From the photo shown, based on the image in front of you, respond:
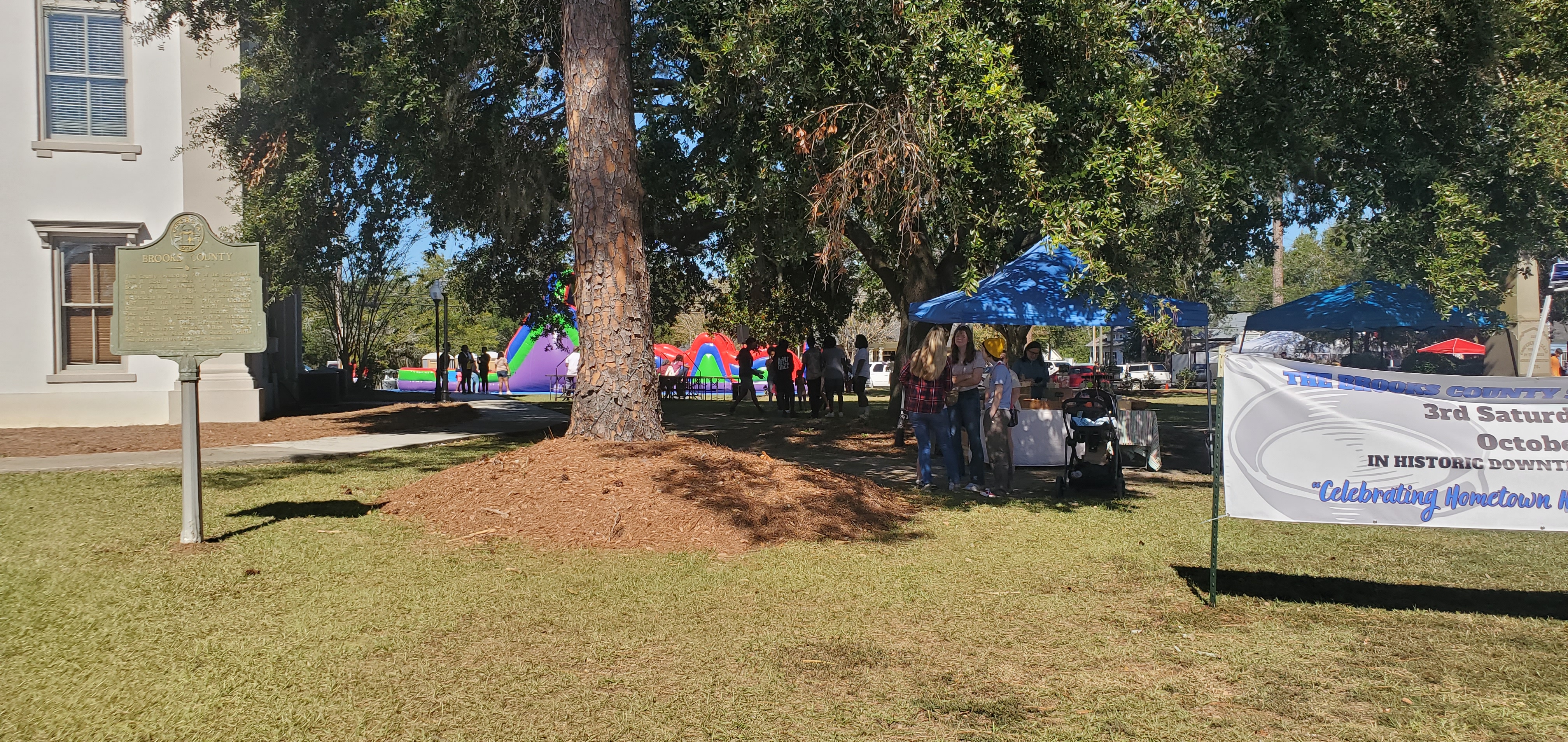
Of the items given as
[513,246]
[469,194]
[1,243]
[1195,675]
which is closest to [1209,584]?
[1195,675]

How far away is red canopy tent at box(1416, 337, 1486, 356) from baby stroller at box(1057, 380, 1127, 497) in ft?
86.6

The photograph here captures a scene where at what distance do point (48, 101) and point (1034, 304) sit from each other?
53.5 feet

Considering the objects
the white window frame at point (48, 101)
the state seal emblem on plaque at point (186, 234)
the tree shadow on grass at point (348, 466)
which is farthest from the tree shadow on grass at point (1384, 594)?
the white window frame at point (48, 101)

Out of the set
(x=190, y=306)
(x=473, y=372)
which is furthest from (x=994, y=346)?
(x=473, y=372)

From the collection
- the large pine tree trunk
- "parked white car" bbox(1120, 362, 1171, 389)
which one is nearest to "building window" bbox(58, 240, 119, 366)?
the large pine tree trunk

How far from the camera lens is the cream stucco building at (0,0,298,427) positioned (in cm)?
1633

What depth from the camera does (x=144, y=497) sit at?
9414 millimetres

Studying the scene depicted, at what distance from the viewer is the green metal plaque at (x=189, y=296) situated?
23.8 feet

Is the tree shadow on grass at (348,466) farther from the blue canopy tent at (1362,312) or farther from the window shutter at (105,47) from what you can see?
the blue canopy tent at (1362,312)

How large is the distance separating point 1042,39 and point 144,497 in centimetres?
926

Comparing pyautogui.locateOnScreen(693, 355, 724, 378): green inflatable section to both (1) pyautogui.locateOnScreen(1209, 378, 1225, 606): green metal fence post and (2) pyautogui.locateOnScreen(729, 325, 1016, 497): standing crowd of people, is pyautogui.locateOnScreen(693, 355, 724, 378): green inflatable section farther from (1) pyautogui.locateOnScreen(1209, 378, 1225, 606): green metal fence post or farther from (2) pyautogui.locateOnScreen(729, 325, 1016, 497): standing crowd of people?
(1) pyautogui.locateOnScreen(1209, 378, 1225, 606): green metal fence post

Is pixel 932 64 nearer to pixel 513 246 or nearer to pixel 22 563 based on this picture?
pixel 22 563

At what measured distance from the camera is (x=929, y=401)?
10.2 meters

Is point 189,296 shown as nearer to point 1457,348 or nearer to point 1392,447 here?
point 1392,447
